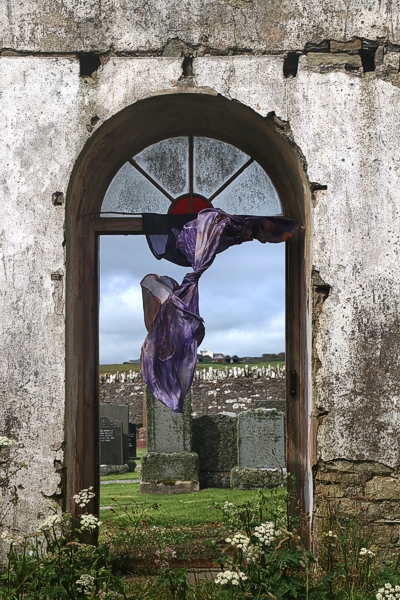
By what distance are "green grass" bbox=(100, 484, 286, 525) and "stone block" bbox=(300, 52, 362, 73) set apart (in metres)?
5.19

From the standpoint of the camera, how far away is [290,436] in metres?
4.79

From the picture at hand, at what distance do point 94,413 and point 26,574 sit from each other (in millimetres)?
1363

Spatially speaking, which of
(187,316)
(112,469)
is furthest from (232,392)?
(187,316)

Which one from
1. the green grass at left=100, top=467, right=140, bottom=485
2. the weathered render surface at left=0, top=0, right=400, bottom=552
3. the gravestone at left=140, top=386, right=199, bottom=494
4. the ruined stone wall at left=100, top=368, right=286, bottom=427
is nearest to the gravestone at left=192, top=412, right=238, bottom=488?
the gravestone at left=140, top=386, right=199, bottom=494

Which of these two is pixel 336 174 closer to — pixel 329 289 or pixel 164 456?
pixel 329 289

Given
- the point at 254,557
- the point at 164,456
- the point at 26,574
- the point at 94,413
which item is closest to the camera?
the point at 254,557

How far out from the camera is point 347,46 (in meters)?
4.39

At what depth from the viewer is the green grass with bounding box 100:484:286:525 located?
8.01 metres

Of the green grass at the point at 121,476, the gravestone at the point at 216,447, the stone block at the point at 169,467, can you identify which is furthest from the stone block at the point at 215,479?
the green grass at the point at 121,476

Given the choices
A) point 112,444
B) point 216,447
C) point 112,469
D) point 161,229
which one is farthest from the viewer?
point 112,444

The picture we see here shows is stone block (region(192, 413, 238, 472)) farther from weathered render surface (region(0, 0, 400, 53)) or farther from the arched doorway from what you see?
weathered render surface (region(0, 0, 400, 53))

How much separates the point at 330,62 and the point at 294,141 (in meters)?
0.60

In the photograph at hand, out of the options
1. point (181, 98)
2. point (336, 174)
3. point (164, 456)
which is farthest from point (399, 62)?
point (164, 456)

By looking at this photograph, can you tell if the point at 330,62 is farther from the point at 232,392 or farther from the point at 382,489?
the point at 232,392
